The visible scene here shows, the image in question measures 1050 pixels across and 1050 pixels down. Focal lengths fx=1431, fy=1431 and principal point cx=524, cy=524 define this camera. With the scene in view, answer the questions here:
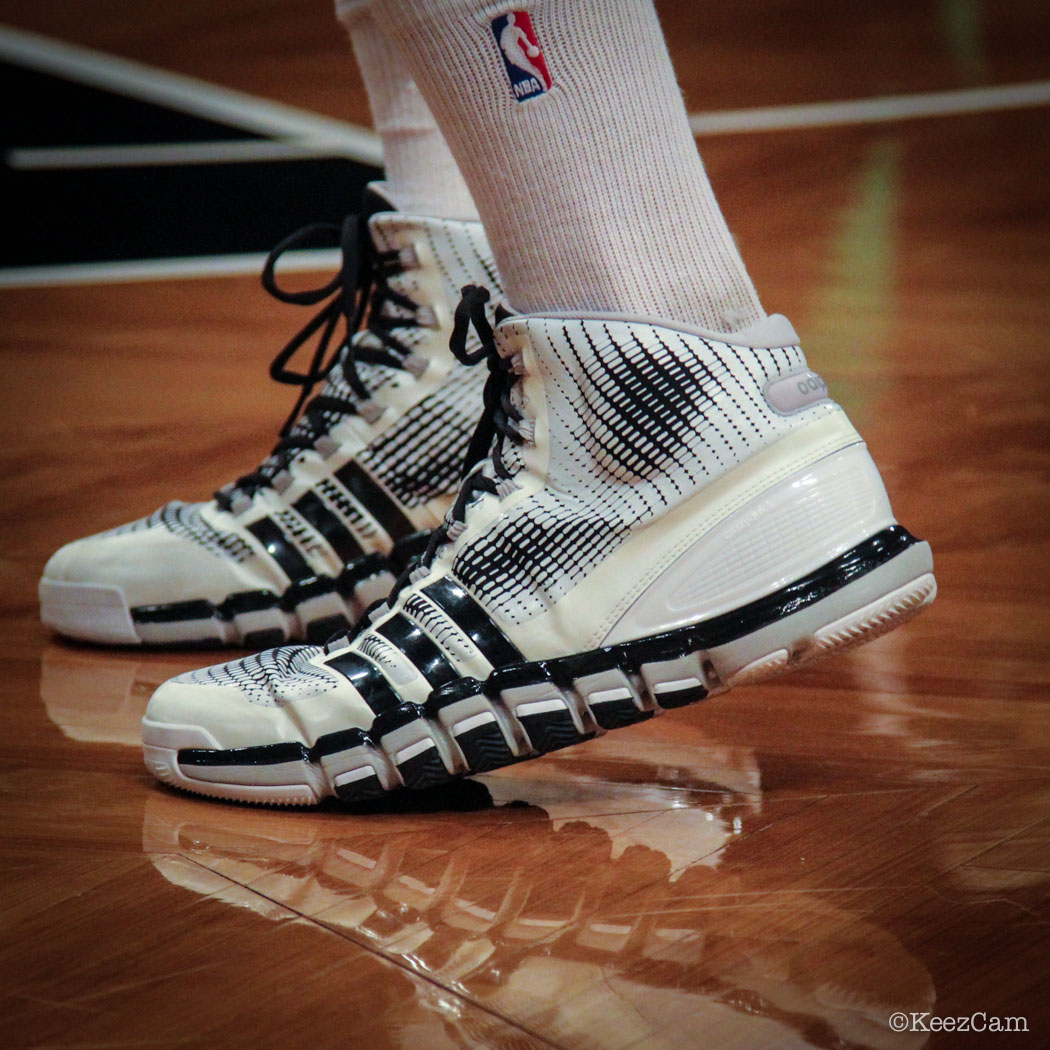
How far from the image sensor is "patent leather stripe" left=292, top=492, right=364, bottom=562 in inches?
35.6

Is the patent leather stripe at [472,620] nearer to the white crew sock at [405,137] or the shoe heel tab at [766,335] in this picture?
the shoe heel tab at [766,335]

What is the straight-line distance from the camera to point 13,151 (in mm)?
2672

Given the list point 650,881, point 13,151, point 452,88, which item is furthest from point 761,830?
point 13,151

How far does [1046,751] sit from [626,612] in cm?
21

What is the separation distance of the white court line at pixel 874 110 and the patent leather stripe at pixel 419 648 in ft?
6.35

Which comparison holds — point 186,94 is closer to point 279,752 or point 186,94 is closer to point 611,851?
point 279,752

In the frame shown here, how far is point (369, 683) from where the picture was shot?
2.17 feet

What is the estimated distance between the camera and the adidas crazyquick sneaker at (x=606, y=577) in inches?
24.4

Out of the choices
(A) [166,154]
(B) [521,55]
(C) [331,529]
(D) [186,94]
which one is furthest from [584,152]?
(D) [186,94]

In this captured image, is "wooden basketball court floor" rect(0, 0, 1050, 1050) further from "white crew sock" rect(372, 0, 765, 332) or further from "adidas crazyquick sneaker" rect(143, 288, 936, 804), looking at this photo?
"white crew sock" rect(372, 0, 765, 332)

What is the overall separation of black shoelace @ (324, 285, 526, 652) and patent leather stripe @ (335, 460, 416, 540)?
187mm

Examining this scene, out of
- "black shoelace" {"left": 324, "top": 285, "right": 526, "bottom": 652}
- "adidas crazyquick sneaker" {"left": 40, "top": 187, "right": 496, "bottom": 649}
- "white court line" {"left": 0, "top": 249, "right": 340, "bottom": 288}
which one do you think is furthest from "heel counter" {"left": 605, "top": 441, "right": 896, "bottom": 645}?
"white court line" {"left": 0, "top": 249, "right": 340, "bottom": 288}

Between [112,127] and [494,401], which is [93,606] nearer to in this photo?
[494,401]

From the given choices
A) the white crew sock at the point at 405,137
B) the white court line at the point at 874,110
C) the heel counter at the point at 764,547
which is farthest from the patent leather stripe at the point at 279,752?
the white court line at the point at 874,110
